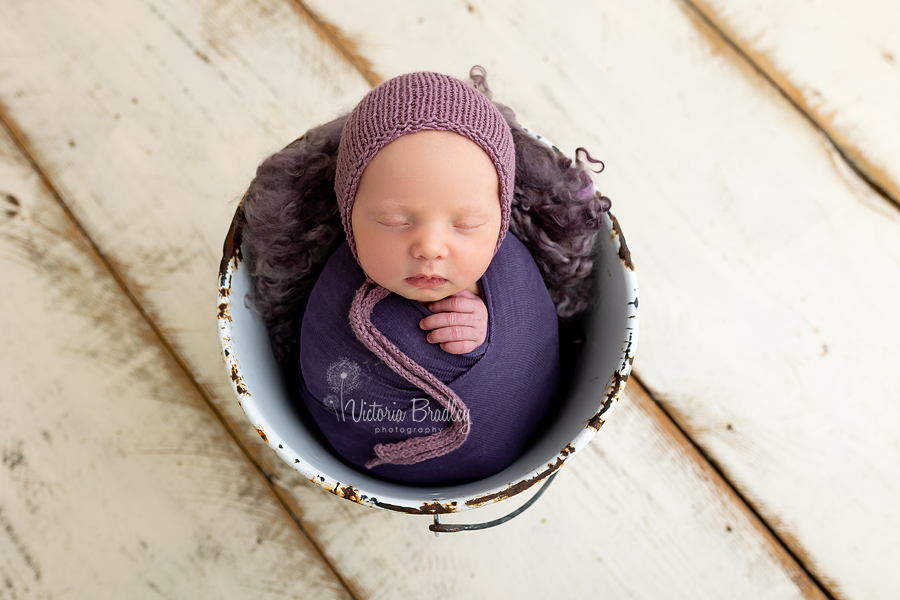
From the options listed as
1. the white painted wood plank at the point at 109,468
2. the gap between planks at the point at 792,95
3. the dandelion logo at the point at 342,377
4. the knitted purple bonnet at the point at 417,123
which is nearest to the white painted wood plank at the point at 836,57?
the gap between planks at the point at 792,95

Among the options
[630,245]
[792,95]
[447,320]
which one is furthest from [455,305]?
[792,95]

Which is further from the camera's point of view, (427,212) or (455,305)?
(455,305)

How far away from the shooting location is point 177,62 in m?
1.01

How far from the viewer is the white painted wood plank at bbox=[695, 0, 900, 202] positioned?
1.04 m

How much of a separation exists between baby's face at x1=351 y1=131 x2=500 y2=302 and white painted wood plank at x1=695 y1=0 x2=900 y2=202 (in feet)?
2.27

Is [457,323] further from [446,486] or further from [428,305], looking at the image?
[446,486]

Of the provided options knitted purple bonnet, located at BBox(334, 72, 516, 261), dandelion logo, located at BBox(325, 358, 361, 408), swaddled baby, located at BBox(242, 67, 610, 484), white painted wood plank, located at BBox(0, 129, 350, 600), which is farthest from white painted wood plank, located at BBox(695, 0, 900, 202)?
white painted wood plank, located at BBox(0, 129, 350, 600)

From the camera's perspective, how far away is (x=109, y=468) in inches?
36.0

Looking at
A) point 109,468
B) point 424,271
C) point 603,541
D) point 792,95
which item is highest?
point 792,95

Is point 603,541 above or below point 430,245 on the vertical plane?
below

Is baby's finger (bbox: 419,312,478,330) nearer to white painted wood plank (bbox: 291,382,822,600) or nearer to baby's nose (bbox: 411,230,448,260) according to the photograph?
baby's nose (bbox: 411,230,448,260)

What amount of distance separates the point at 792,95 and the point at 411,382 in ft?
2.70

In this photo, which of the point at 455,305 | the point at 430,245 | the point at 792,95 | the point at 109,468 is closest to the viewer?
the point at 430,245

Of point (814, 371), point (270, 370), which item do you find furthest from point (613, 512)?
point (270, 370)
